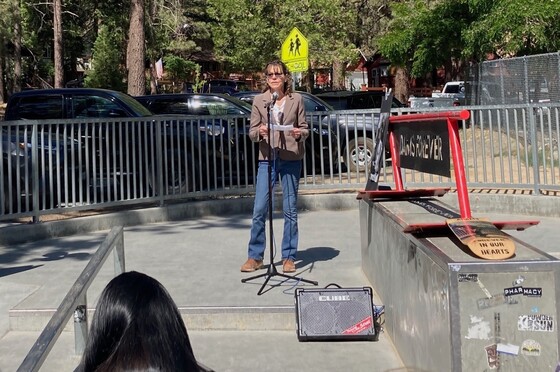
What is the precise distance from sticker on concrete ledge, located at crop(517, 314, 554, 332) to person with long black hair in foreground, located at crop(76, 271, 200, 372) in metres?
2.09

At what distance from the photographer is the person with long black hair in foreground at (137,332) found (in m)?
2.02

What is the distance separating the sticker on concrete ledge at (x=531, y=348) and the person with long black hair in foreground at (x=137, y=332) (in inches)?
83.5

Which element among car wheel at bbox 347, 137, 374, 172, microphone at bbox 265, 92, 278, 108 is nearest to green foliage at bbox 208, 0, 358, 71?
car wheel at bbox 347, 137, 374, 172

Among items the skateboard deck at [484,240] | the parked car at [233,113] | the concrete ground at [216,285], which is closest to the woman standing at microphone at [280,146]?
the concrete ground at [216,285]

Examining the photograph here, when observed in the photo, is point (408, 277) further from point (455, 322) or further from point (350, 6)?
point (350, 6)

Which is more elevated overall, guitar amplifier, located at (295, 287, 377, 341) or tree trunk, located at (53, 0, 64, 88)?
tree trunk, located at (53, 0, 64, 88)

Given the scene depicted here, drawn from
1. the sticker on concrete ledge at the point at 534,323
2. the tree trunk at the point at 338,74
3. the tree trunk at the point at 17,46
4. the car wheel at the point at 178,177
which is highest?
the tree trunk at the point at 17,46

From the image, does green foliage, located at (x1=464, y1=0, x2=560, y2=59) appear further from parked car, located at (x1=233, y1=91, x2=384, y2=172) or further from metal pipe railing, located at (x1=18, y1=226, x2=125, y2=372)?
metal pipe railing, located at (x1=18, y1=226, x2=125, y2=372)

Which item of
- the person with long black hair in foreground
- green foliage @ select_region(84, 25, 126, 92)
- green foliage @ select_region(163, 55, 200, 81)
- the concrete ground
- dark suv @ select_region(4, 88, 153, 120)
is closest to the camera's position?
the person with long black hair in foreground

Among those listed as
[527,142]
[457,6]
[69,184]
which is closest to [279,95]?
[69,184]

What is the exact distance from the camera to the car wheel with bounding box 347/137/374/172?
447 inches

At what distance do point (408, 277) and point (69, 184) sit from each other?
19.8 feet

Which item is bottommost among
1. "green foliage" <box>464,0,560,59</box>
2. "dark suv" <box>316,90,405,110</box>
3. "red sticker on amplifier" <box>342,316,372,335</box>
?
"red sticker on amplifier" <box>342,316,372,335</box>

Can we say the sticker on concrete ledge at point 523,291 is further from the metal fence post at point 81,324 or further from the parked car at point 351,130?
the parked car at point 351,130
